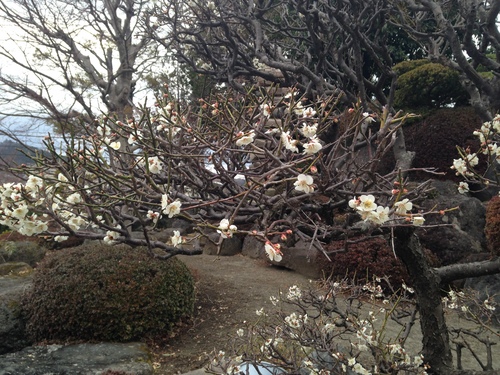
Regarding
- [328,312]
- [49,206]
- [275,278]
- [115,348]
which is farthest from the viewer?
[275,278]

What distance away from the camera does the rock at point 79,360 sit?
341 cm

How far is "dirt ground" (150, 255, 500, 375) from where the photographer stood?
4105mm

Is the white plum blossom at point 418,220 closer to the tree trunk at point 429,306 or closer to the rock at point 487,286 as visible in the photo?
the tree trunk at point 429,306

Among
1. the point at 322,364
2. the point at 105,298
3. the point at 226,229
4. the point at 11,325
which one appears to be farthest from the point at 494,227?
the point at 11,325

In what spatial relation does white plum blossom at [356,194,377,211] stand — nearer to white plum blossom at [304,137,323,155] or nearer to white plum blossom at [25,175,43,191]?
white plum blossom at [304,137,323,155]

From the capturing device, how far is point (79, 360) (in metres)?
3.66

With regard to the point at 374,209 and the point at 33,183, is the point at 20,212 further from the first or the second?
the point at 374,209

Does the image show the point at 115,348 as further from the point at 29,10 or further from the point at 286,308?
the point at 29,10

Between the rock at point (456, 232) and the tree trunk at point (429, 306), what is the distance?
3946 mm

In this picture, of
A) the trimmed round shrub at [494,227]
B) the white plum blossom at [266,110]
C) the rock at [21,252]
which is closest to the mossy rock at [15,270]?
the rock at [21,252]

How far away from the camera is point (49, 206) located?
2281mm

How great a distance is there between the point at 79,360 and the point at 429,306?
9.52 ft

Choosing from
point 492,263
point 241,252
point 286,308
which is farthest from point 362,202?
point 241,252

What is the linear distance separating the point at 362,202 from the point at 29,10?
381 inches
